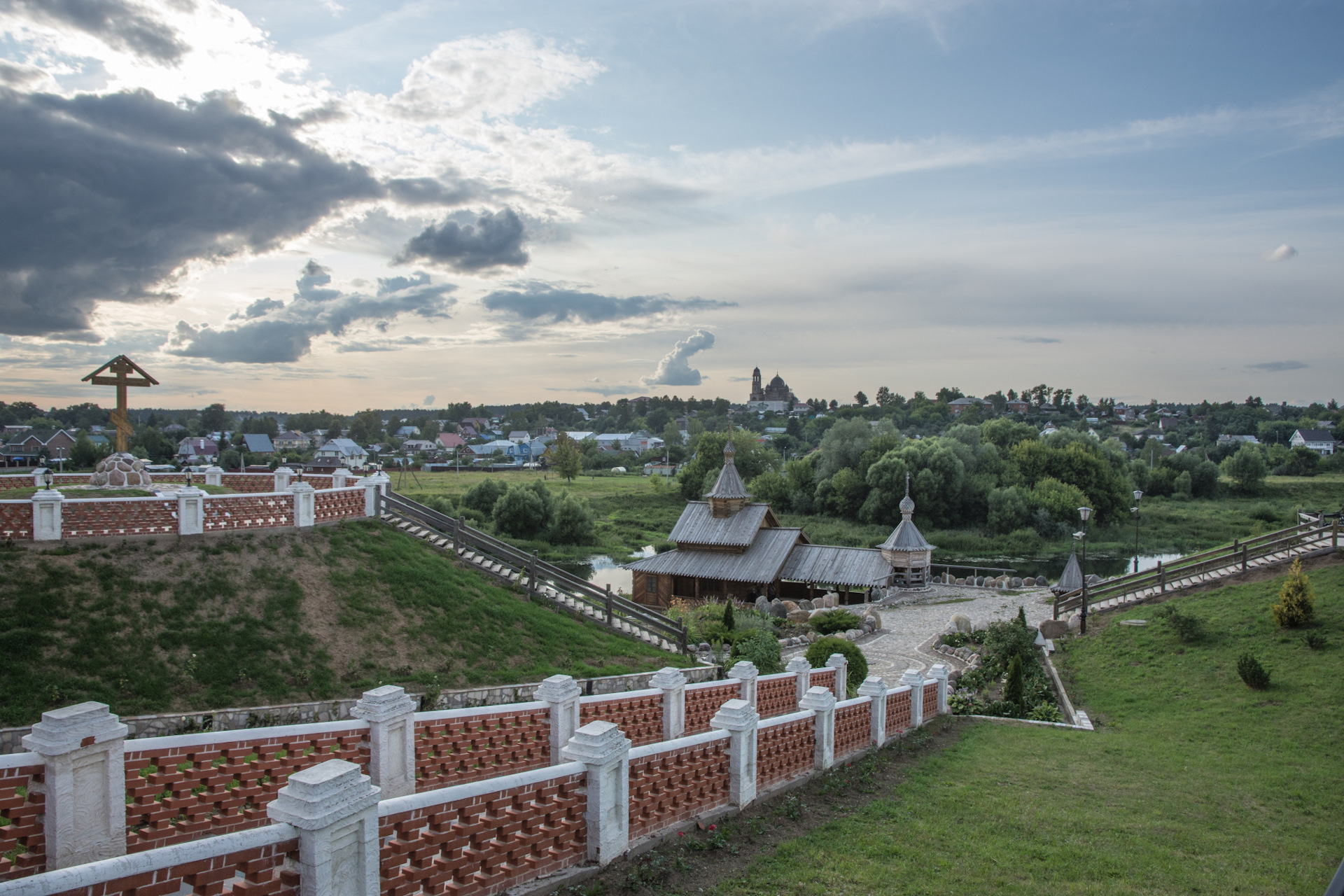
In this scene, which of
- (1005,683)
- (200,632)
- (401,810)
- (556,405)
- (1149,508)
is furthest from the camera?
(556,405)

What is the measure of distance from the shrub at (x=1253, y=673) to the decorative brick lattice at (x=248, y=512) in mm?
19397

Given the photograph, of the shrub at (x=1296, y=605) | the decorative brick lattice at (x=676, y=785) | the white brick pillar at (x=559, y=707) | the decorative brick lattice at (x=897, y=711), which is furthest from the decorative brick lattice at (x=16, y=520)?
the shrub at (x=1296, y=605)

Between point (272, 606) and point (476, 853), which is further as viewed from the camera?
point (272, 606)

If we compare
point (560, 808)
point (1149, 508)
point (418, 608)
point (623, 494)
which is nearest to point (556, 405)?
point (623, 494)

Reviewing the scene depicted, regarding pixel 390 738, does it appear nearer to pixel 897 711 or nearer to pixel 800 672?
pixel 800 672

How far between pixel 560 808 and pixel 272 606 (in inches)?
400

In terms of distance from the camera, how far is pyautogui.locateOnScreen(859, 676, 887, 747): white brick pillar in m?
10.6

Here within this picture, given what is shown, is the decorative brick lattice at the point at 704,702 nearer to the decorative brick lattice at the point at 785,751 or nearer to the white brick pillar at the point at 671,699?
the white brick pillar at the point at 671,699

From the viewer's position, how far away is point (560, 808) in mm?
5492

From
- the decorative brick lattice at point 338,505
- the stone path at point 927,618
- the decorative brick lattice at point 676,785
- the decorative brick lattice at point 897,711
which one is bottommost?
the stone path at point 927,618

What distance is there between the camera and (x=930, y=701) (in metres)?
13.1

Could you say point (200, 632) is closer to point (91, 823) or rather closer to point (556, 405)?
point (91, 823)

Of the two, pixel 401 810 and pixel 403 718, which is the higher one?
pixel 401 810

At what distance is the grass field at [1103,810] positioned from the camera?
598 centimetres
